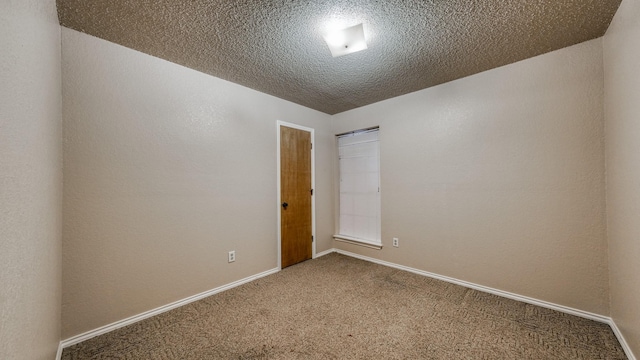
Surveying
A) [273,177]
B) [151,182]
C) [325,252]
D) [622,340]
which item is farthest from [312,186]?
[622,340]

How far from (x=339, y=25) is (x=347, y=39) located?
4.7 inches

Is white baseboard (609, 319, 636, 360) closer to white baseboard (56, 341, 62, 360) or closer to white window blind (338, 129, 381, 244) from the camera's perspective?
white window blind (338, 129, 381, 244)

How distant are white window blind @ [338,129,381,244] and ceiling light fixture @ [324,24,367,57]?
1852mm

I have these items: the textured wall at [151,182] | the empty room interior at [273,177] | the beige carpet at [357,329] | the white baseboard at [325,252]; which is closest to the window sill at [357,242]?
the white baseboard at [325,252]

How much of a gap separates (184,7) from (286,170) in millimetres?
2134

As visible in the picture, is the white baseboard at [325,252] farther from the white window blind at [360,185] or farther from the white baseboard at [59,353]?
the white baseboard at [59,353]

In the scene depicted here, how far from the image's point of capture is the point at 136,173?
214cm

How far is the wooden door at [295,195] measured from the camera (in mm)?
3396

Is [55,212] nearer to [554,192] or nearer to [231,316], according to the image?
[231,316]

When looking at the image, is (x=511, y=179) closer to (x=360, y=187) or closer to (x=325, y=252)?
(x=360, y=187)

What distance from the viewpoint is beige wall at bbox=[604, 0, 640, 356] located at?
4.95ft

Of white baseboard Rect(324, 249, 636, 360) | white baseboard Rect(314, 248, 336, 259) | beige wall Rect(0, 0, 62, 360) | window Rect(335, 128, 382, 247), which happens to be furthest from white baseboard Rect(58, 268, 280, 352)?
white baseboard Rect(324, 249, 636, 360)

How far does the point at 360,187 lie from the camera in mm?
3898

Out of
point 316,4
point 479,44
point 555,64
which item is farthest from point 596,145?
point 316,4
